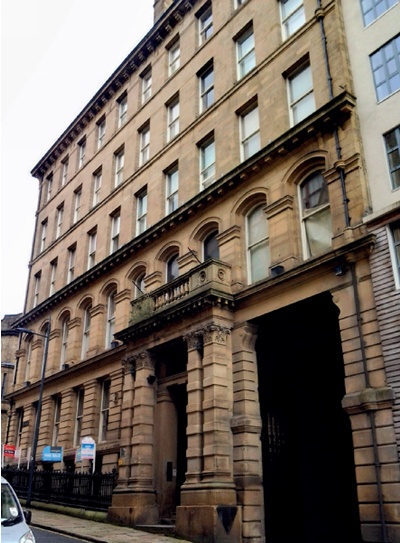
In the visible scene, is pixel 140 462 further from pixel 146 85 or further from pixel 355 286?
pixel 146 85

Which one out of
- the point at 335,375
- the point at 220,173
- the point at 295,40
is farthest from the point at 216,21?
the point at 335,375

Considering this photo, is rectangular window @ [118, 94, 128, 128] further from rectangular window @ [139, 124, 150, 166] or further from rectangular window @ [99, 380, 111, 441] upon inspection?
rectangular window @ [99, 380, 111, 441]

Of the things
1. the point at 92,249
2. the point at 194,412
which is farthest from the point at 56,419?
the point at 194,412

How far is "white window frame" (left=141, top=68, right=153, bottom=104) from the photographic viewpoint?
3163cm

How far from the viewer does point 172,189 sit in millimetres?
26281

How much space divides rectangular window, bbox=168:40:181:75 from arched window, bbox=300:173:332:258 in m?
14.8

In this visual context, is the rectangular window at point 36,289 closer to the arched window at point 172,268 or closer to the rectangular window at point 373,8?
the arched window at point 172,268

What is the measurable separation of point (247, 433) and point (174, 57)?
2246 cm

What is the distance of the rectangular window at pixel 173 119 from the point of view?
27656 millimetres

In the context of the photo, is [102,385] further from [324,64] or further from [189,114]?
[324,64]

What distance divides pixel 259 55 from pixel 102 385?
17.8 m

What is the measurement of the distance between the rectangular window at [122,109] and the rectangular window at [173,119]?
5.42 meters

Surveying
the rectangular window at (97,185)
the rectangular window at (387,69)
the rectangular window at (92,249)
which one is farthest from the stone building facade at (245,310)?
the rectangular window at (97,185)

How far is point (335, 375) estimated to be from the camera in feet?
64.4
